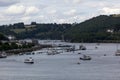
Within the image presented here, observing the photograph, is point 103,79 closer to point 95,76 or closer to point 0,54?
point 95,76

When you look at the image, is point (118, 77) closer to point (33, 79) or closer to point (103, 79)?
point (103, 79)

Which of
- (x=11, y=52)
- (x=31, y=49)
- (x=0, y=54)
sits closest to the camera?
(x=0, y=54)

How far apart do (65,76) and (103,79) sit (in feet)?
23.0

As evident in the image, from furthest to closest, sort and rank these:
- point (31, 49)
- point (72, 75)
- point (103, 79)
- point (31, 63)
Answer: point (31, 49)
point (31, 63)
point (72, 75)
point (103, 79)

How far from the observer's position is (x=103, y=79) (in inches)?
2825

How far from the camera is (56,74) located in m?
80.2

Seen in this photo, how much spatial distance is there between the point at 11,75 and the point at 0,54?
176 ft

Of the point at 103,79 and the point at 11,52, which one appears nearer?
the point at 103,79

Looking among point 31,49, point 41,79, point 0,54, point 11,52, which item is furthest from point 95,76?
point 31,49

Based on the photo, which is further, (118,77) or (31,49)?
(31,49)

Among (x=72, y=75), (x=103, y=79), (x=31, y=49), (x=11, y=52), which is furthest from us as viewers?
(x=31, y=49)

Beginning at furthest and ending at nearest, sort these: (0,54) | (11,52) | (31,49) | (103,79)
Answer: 1. (31,49)
2. (11,52)
3. (0,54)
4. (103,79)

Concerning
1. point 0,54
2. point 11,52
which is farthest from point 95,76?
point 11,52

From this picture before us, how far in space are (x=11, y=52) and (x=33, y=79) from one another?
78.3m
